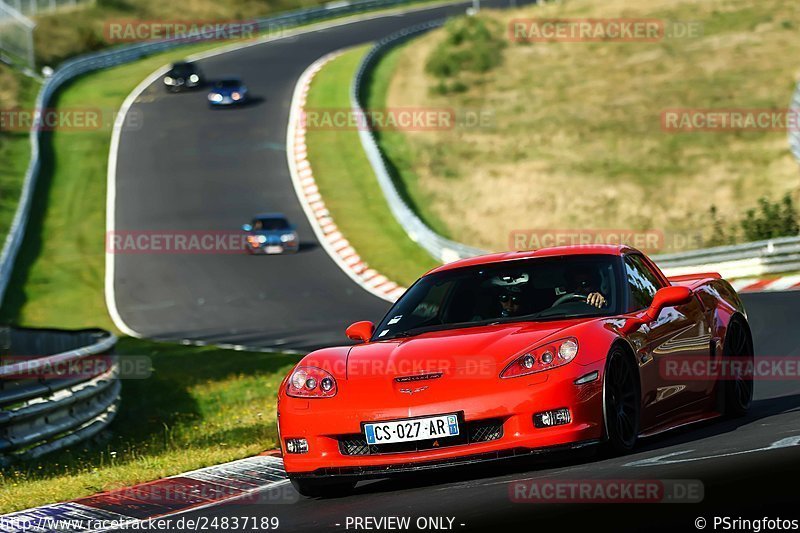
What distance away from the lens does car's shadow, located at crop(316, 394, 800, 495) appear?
742 centimetres

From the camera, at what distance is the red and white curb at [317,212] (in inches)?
1177

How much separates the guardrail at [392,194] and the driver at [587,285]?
18672mm

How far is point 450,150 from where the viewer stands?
45.3 metres

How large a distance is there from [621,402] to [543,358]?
2.00 ft

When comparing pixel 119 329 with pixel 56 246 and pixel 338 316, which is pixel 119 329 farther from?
pixel 56 246

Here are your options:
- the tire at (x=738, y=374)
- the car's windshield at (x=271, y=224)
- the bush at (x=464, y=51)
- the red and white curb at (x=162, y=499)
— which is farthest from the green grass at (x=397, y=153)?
the red and white curb at (x=162, y=499)

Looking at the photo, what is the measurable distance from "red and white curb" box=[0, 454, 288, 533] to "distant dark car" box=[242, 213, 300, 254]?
2454 centimetres

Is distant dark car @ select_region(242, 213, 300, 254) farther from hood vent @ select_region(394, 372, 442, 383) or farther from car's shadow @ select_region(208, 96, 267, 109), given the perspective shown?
hood vent @ select_region(394, 372, 442, 383)

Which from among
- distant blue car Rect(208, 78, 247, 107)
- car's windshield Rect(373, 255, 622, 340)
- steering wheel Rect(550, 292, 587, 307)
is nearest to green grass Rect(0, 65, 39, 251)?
distant blue car Rect(208, 78, 247, 107)

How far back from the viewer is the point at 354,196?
38125 millimetres

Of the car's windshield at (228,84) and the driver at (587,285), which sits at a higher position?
the car's windshield at (228,84)
